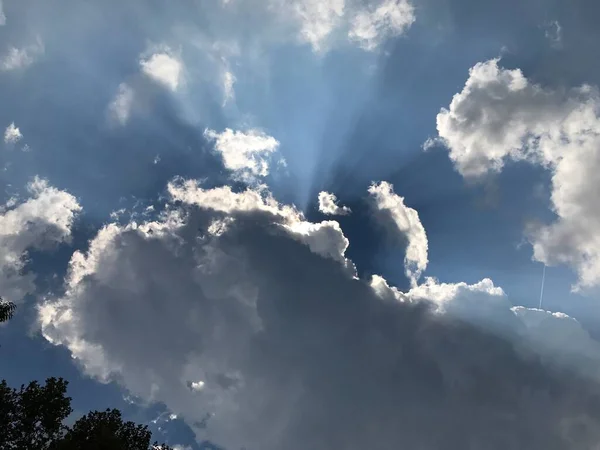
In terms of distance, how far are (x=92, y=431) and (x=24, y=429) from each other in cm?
660

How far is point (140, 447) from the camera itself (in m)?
46.0

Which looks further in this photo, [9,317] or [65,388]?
[65,388]

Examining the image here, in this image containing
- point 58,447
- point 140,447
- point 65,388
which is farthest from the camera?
point 140,447

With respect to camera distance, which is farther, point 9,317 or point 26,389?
point 26,389

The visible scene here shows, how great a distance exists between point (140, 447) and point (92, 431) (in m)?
5.79

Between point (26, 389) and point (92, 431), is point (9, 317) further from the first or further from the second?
point (92, 431)

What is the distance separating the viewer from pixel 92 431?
44.1 metres

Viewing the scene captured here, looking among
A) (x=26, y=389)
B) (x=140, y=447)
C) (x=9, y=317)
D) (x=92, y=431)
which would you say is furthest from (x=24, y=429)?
(x=9, y=317)

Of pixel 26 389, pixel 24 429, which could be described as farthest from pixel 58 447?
pixel 26 389

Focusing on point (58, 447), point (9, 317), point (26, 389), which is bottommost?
point (58, 447)

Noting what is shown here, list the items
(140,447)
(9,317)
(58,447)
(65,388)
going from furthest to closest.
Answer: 1. (140,447)
2. (65,388)
3. (58,447)
4. (9,317)


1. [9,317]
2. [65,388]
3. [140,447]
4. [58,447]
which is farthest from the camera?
[140,447]

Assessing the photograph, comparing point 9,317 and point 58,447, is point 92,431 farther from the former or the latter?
point 9,317

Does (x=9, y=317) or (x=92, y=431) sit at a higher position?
(x=9, y=317)
